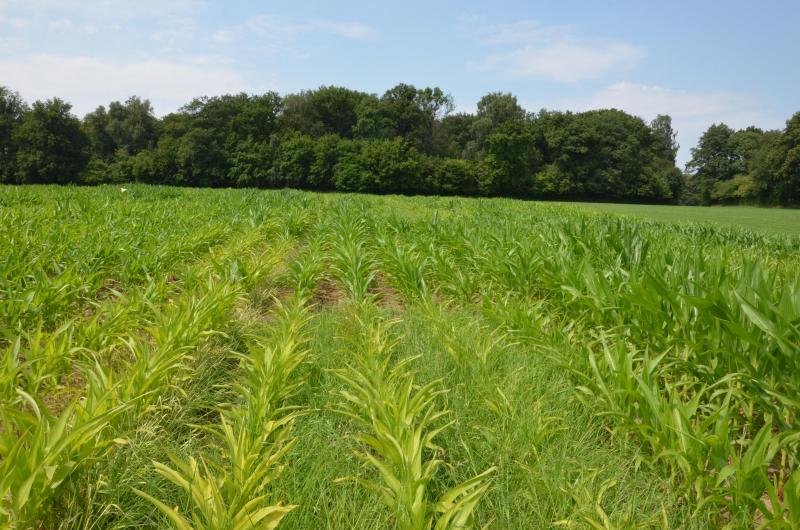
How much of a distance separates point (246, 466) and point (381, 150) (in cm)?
4582

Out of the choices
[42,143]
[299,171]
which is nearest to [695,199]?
[299,171]

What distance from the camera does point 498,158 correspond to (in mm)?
47875

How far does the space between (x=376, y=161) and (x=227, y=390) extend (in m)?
43.5

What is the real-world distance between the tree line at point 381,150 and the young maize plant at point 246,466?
42.2 metres

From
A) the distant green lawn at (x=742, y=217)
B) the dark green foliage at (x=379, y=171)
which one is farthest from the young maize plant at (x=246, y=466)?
the dark green foliage at (x=379, y=171)

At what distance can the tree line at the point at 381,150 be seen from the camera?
140ft

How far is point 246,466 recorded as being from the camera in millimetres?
1485

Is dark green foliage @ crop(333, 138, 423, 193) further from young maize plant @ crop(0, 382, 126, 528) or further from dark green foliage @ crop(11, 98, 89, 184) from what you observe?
young maize plant @ crop(0, 382, 126, 528)

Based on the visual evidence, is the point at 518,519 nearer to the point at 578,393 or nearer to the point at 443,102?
the point at 578,393

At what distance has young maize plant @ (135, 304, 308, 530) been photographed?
1.26 meters

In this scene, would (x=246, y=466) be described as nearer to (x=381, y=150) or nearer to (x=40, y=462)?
(x=40, y=462)

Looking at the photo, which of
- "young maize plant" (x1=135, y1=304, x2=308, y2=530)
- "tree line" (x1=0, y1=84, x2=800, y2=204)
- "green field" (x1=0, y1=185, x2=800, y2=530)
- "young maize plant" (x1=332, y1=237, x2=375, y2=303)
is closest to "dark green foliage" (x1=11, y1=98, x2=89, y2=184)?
"tree line" (x1=0, y1=84, x2=800, y2=204)

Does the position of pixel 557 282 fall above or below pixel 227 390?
above

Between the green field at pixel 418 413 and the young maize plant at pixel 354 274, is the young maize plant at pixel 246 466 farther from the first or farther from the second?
the young maize plant at pixel 354 274
